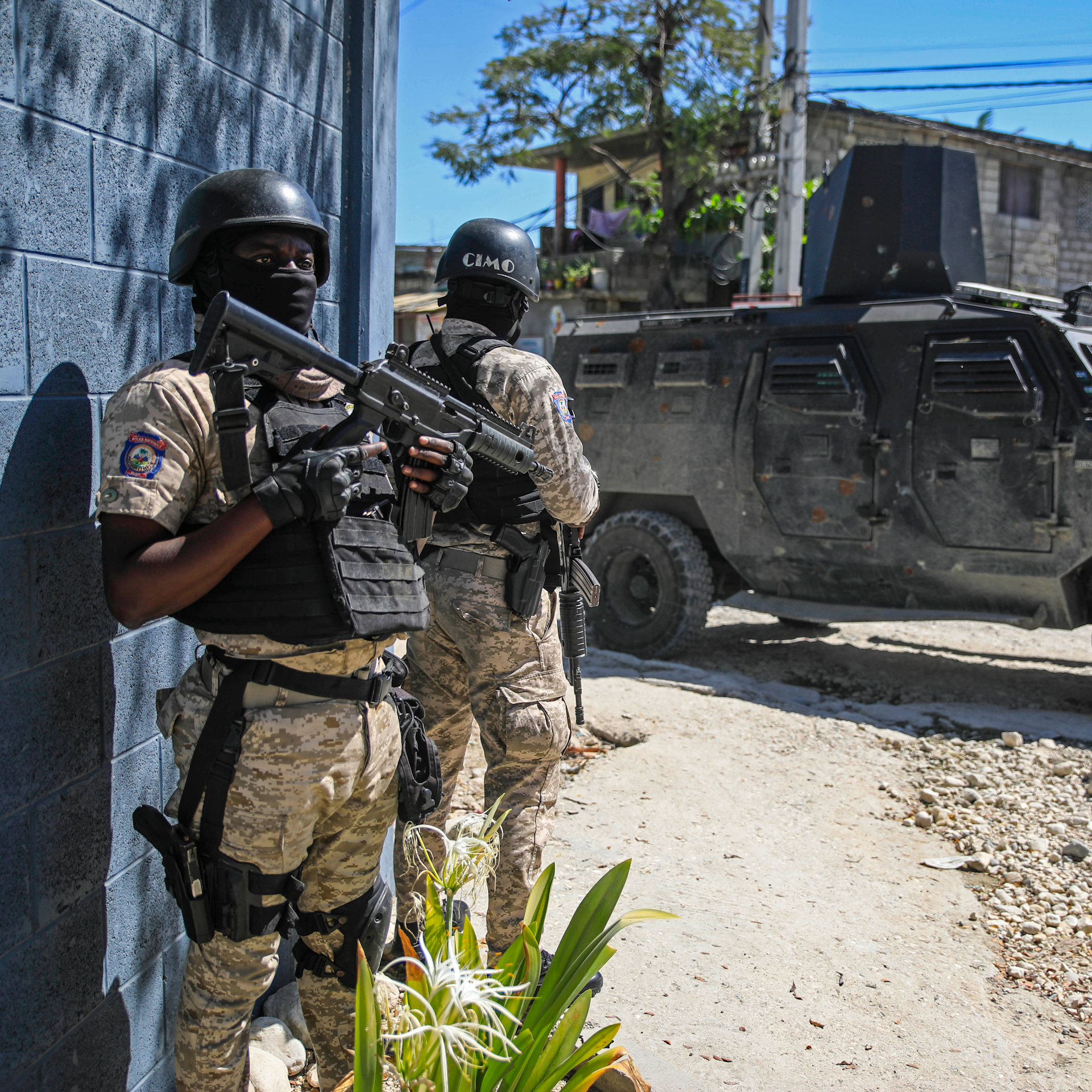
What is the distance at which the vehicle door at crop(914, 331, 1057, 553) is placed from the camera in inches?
213

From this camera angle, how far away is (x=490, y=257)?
278 centimetres

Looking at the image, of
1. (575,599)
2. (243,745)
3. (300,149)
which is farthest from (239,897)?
(300,149)

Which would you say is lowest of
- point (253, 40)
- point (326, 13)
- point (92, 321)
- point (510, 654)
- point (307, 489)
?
→ point (510, 654)

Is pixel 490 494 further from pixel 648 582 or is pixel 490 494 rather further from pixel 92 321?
pixel 648 582

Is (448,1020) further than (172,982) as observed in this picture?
No

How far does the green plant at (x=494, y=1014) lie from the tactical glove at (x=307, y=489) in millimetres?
662

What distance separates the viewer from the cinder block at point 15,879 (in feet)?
5.77

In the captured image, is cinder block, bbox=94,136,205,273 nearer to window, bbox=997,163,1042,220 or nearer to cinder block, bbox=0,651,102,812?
cinder block, bbox=0,651,102,812

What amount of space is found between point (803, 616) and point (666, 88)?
11131 mm

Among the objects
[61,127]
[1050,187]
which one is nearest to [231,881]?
[61,127]

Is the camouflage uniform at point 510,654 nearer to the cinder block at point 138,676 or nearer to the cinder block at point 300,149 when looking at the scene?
the cinder block at point 300,149

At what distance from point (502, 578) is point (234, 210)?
1.21 m

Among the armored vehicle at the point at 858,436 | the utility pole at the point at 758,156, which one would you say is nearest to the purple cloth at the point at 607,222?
the utility pole at the point at 758,156

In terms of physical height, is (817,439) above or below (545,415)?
above
